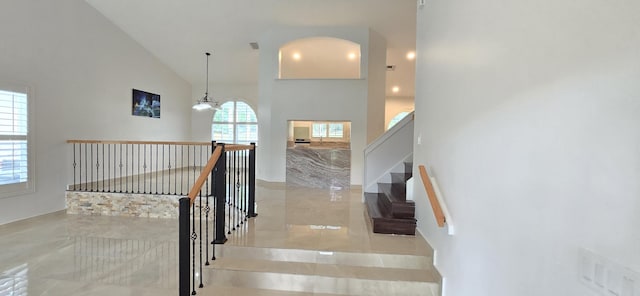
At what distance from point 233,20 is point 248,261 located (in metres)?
5.50

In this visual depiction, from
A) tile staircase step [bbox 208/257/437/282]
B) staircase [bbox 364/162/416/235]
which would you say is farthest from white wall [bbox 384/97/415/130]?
tile staircase step [bbox 208/257/437/282]

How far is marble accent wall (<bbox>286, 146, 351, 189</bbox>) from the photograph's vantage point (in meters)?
7.02

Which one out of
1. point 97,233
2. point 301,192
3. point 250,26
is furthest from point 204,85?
point 97,233

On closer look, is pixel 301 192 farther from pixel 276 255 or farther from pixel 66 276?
pixel 66 276

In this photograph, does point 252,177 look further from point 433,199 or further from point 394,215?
point 433,199

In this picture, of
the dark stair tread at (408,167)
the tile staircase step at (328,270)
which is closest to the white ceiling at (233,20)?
the dark stair tread at (408,167)

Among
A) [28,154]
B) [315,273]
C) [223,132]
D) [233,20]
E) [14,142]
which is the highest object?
[233,20]

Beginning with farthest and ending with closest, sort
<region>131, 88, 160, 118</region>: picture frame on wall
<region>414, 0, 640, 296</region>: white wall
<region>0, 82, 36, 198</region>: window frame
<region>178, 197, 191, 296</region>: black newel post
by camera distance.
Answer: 1. <region>131, 88, 160, 118</region>: picture frame on wall
2. <region>0, 82, 36, 198</region>: window frame
3. <region>178, 197, 191, 296</region>: black newel post
4. <region>414, 0, 640, 296</region>: white wall

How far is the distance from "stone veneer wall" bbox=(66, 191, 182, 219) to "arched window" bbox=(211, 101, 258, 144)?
16.1 ft

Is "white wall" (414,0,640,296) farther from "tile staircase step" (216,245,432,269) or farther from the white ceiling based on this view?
the white ceiling

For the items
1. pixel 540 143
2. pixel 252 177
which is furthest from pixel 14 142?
pixel 540 143

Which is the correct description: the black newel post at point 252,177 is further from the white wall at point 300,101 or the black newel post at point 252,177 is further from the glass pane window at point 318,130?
the glass pane window at point 318,130

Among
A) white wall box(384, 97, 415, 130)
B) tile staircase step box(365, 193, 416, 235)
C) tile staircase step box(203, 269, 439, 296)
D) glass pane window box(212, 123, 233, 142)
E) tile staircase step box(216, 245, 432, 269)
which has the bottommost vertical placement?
tile staircase step box(203, 269, 439, 296)

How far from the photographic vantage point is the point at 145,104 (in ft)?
26.7
